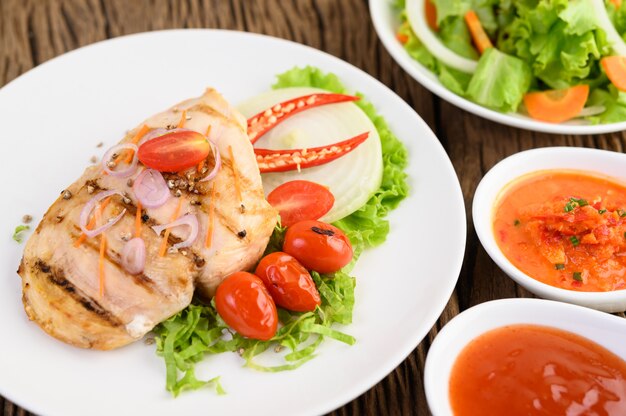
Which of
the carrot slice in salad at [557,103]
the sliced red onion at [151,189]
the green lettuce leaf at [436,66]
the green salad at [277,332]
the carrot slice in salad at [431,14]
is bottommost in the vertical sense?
the carrot slice in salad at [557,103]

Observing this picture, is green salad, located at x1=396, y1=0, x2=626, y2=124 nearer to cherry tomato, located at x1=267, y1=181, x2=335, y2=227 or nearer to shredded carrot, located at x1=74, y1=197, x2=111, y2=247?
cherry tomato, located at x1=267, y1=181, x2=335, y2=227

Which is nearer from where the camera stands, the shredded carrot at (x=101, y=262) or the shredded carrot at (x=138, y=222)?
the shredded carrot at (x=101, y=262)

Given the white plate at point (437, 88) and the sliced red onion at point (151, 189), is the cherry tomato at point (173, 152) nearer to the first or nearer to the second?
the sliced red onion at point (151, 189)

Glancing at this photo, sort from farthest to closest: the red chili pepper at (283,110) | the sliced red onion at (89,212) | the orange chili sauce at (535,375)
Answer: the red chili pepper at (283,110) → the sliced red onion at (89,212) → the orange chili sauce at (535,375)

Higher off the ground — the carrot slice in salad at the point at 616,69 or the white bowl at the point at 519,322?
the carrot slice in salad at the point at 616,69

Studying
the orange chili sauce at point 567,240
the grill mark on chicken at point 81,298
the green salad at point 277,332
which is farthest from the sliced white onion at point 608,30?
the grill mark on chicken at point 81,298

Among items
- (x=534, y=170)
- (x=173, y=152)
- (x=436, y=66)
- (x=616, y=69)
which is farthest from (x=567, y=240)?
(x=173, y=152)

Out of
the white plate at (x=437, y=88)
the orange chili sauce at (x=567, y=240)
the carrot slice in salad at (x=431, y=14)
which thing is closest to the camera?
the orange chili sauce at (x=567, y=240)

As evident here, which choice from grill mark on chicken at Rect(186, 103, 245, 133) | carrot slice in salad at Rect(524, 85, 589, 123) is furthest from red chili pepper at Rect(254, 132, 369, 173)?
carrot slice in salad at Rect(524, 85, 589, 123)
